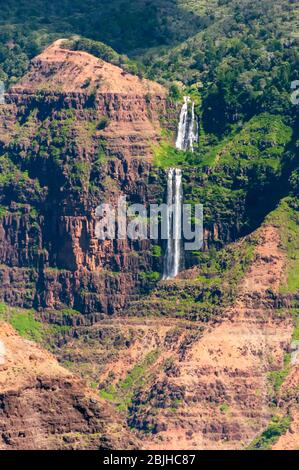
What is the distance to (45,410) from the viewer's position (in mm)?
175375

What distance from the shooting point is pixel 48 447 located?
574 feet

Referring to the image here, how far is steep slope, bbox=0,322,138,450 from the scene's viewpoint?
17450 cm

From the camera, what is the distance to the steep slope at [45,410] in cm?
17450

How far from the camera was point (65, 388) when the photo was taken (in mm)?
176250

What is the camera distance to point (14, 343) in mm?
178500
